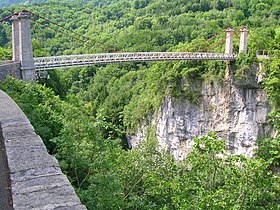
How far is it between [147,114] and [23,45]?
621 inches

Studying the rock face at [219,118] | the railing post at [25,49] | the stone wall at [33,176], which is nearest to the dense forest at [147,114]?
the rock face at [219,118]

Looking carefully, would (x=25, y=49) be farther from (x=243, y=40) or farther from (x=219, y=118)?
(x=243, y=40)

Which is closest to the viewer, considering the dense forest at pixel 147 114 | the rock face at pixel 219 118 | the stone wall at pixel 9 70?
the dense forest at pixel 147 114

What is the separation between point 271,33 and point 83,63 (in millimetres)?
13987

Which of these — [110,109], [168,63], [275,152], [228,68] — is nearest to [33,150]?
[275,152]

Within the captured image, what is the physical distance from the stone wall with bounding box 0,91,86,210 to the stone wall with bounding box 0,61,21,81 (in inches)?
317

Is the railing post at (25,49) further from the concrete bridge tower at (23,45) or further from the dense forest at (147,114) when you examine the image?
the dense forest at (147,114)

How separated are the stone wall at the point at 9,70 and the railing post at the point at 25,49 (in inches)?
7.0

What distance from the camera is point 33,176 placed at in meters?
2.35

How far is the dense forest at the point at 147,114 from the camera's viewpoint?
5625 millimetres

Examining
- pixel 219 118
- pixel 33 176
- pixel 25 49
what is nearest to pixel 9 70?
pixel 25 49

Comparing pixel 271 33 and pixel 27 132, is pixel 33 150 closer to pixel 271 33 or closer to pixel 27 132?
pixel 27 132

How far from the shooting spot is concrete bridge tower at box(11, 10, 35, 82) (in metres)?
12.0

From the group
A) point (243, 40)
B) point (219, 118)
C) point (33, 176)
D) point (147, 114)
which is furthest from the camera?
point (147, 114)
